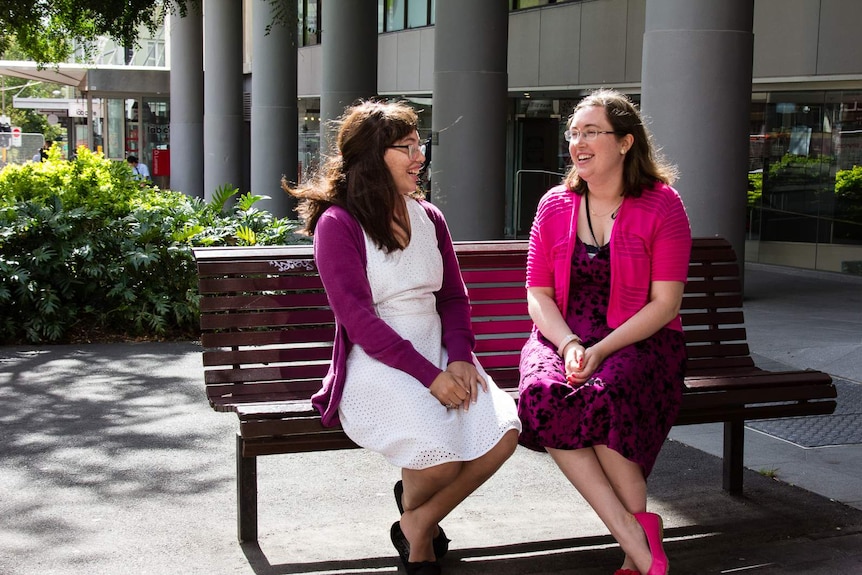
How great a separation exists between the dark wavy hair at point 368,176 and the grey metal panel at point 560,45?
1572 cm

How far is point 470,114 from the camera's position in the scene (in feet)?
48.6

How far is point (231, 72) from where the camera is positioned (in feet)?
88.3

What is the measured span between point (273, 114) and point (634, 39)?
8472 millimetres

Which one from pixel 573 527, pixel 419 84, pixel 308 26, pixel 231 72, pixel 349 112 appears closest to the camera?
pixel 349 112

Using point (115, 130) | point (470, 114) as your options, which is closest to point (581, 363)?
point (470, 114)

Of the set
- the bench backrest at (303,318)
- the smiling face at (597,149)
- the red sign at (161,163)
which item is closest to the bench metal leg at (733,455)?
the bench backrest at (303,318)

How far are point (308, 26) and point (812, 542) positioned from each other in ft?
91.9

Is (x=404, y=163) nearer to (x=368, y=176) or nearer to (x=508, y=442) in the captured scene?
(x=368, y=176)

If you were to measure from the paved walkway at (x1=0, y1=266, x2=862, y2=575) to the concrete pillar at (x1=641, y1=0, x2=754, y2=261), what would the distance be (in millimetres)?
3486

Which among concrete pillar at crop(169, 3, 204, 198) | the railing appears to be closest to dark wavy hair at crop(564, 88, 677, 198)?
the railing

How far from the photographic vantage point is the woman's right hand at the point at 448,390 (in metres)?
3.88

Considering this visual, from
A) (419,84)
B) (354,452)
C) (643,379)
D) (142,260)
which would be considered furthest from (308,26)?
(643,379)

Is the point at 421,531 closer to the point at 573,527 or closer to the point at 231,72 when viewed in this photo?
the point at 573,527

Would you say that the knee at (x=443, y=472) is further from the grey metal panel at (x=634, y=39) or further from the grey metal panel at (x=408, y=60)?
the grey metal panel at (x=408, y=60)
